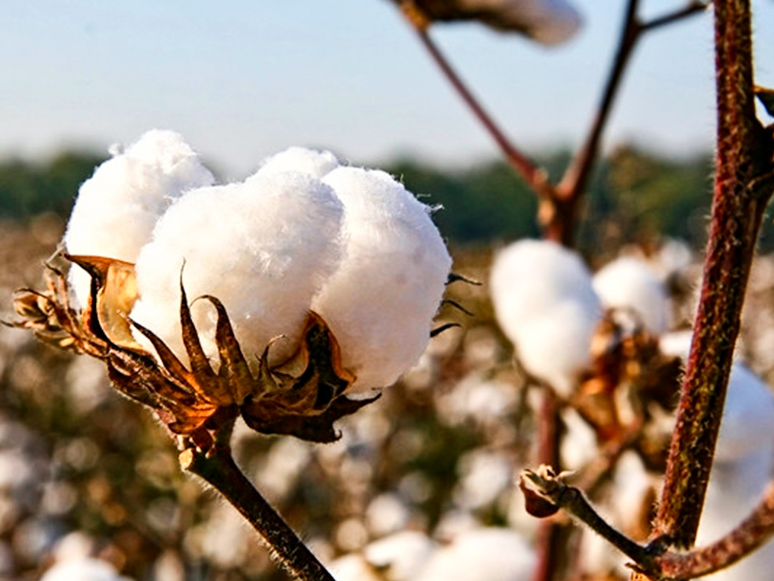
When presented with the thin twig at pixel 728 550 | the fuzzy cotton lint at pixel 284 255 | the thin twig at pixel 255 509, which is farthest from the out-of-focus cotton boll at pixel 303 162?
the thin twig at pixel 728 550

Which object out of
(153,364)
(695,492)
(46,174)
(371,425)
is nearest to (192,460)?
(153,364)

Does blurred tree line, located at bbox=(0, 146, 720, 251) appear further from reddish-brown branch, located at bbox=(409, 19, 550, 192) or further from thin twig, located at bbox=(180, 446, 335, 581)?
thin twig, located at bbox=(180, 446, 335, 581)

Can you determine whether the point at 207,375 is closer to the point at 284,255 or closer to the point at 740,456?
the point at 284,255

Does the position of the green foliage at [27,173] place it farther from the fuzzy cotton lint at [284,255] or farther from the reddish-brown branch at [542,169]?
the fuzzy cotton lint at [284,255]

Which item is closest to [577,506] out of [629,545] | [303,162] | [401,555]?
[629,545]

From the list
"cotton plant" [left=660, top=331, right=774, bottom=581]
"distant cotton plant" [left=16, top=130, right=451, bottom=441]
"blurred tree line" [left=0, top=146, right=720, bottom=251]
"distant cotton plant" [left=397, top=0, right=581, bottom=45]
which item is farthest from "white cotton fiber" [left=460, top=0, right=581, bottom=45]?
"blurred tree line" [left=0, top=146, right=720, bottom=251]

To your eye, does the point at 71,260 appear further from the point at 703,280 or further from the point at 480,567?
the point at 480,567

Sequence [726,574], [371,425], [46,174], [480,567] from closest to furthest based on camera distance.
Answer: [726,574]
[480,567]
[371,425]
[46,174]
